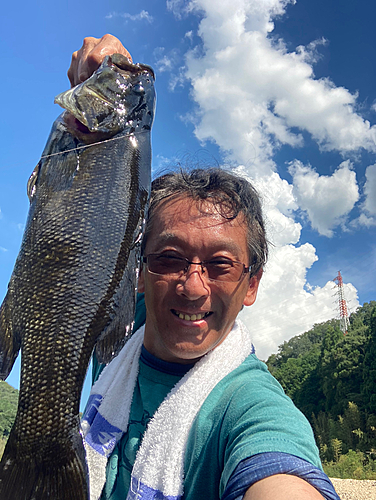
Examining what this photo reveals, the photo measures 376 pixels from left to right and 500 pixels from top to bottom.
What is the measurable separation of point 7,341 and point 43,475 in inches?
22.2

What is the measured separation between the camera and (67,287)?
1574mm

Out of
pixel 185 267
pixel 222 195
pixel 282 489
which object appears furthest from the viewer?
pixel 222 195

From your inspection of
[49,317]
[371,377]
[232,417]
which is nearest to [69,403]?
[49,317]

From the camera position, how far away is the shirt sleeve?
1.24 meters

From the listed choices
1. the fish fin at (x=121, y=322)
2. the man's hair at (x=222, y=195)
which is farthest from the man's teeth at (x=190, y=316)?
the man's hair at (x=222, y=195)

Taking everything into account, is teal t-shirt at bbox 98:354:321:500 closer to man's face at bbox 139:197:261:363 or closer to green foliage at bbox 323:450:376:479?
man's face at bbox 139:197:261:363

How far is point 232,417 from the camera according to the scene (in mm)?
1588

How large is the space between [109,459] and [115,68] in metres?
2.11

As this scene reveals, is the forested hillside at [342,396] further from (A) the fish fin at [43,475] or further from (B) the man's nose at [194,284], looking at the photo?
(A) the fish fin at [43,475]

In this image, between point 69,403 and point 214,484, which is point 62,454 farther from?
point 214,484

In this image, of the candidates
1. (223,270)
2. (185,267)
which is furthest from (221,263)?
(185,267)

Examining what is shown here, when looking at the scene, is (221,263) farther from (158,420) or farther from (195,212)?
(158,420)

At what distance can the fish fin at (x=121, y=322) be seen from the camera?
1644 mm

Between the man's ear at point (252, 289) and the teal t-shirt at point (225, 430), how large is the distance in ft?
1.38
